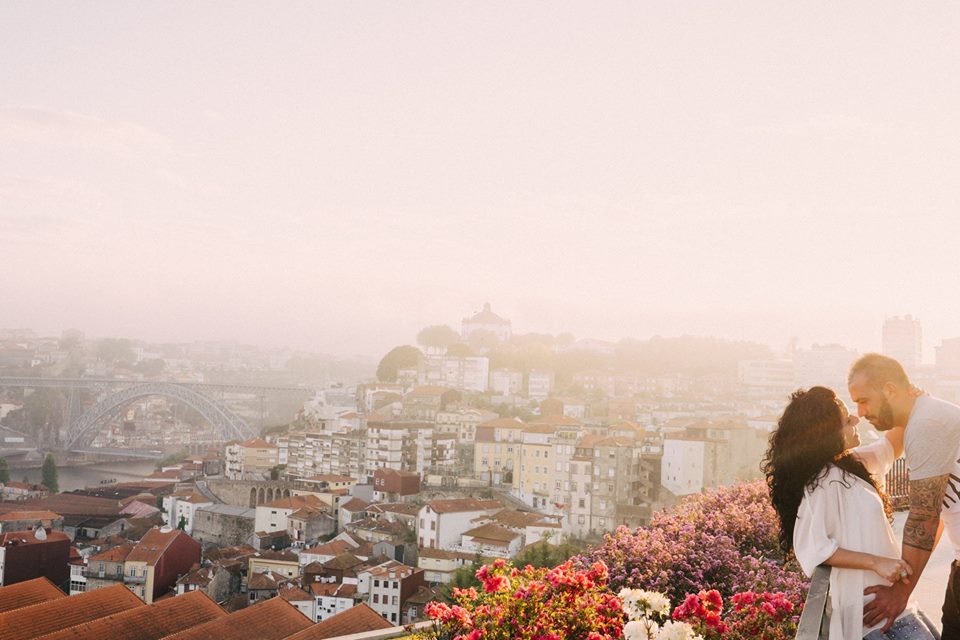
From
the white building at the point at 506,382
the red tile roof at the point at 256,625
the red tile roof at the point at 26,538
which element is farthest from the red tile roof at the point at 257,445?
the red tile roof at the point at 256,625

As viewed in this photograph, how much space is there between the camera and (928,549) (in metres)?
2.21

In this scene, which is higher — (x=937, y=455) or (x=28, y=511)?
(x=937, y=455)

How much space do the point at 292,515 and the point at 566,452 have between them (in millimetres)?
11400

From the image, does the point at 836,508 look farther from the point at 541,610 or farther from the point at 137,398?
the point at 137,398

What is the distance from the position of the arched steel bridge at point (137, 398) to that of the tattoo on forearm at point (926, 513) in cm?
7119

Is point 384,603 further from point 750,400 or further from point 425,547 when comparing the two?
point 750,400

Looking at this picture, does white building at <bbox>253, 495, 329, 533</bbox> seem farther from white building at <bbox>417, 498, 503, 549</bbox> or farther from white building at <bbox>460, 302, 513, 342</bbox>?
white building at <bbox>460, 302, 513, 342</bbox>

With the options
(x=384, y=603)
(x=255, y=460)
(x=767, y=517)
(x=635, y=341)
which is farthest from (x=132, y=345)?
(x=767, y=517)

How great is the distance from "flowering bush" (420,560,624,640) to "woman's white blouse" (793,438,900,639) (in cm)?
90

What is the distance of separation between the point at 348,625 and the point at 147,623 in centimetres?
312

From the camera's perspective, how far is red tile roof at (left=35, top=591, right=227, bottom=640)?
12.3 meters

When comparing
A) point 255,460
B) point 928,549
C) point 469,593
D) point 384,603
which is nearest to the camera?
point 928,549

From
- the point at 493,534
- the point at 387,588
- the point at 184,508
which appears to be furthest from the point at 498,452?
the point at 184,508

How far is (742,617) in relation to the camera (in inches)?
124
